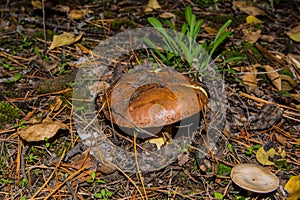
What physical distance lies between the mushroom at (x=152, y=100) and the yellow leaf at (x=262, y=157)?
53 cm

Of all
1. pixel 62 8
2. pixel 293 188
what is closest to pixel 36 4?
pixel 62 8

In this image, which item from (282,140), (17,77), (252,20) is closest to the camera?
(282,140)

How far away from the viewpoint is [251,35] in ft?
11.3

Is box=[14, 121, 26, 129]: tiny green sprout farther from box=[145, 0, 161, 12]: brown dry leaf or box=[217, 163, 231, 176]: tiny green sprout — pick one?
box=[145, 0, 161, 12]: brown dry leaf

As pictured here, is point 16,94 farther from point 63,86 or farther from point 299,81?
point 299,81

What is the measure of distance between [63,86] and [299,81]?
1.98 meters

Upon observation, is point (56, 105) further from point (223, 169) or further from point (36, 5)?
point (36, 5)

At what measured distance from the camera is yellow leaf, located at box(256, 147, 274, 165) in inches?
93.7

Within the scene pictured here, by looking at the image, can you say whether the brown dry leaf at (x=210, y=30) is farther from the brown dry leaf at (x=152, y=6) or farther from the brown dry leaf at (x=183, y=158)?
the brown dry leaf at (x=183, y=158)

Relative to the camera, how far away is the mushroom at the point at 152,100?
212 centimetres

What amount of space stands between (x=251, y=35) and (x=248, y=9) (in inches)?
21.2

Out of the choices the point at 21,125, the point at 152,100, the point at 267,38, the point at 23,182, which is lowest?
the point at 23,182

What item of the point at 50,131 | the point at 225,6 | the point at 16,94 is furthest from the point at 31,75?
the point at 225,6

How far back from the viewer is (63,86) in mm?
2840
